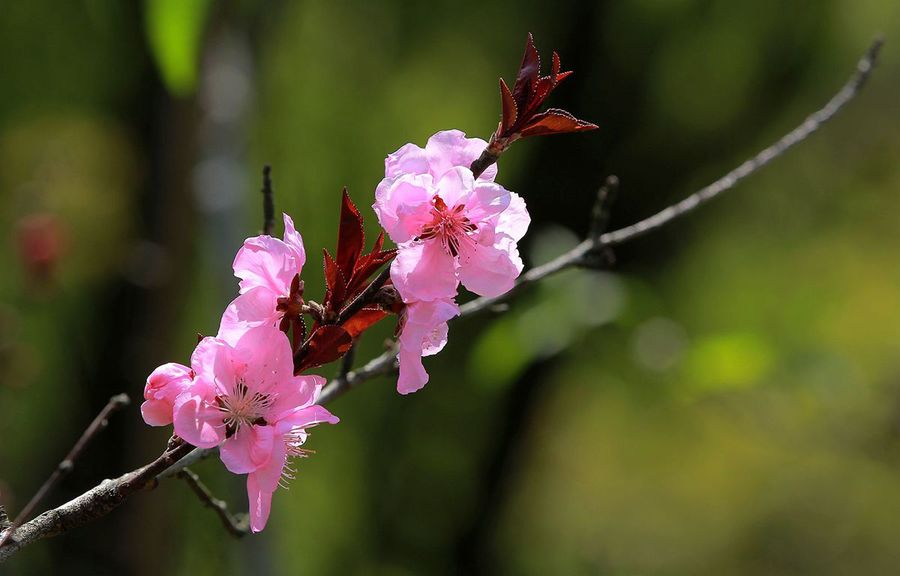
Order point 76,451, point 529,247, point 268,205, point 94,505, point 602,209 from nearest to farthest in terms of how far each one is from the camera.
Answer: point 94,505 → point 76,451 → point 268,205 → point 602,209 → point 529,247

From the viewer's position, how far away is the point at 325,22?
5297 millimetres

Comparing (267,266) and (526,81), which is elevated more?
(526,81)

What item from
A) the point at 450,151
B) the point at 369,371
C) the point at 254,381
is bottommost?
the point at 369,371

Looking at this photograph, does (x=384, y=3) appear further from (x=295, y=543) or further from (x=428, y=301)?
(x=428, y=301)

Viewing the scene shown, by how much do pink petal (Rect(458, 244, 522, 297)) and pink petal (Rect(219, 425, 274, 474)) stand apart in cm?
20

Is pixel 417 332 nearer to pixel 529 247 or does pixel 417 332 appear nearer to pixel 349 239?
pixel 349 239

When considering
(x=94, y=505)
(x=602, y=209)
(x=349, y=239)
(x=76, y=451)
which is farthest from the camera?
(x=602, y=209)

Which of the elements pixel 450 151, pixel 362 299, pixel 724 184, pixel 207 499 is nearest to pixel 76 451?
pixel 207 499

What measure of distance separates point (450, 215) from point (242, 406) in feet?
0.74

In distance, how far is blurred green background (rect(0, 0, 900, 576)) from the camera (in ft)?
14.0

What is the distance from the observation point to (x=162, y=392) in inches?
27.4

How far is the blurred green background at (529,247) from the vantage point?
14.0ft

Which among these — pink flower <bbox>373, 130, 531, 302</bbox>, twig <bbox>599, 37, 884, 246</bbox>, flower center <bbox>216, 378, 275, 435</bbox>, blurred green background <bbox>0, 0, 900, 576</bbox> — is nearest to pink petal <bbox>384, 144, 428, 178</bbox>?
pink flower <bbox>373, 130, 531, 302</bbox>

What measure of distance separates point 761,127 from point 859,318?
4.91 ft
